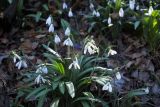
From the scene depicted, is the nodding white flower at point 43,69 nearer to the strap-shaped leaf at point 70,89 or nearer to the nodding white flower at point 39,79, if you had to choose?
the nodding white flower at point 39,79

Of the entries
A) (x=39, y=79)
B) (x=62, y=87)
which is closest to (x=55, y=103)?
(x=62, y=87)

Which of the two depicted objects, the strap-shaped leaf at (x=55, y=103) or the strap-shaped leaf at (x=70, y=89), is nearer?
the strap-shaped leaf at (x=70, y=89)

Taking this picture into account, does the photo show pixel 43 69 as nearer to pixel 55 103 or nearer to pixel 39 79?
pixel 39 79

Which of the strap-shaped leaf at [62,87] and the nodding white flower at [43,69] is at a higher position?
the nodding white flower at [43,69]

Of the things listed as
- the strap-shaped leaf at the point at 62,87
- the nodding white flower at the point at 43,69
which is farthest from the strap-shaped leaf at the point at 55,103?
the nodding white flower at the point at 43,69

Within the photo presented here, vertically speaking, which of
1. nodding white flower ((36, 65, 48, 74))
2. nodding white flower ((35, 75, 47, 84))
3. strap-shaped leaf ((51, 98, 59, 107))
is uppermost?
nodding white flower ((36, 65, 48, 74))

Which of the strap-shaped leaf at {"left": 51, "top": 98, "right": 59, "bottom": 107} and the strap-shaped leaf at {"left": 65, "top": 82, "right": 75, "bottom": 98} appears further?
the strap-shaped leaf at {"left": 51, "top": 98, "right": 59, "bottom": 107}

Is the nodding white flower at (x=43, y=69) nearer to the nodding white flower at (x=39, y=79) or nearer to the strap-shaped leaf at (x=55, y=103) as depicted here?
the nodding white flower at (x=39, y=79)

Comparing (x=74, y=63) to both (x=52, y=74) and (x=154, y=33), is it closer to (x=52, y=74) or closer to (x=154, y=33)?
(x=52, y=74)

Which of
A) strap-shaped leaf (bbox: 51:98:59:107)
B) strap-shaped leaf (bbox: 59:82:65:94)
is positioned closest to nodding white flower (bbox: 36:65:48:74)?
strap-shaped leaf (bbox: 59:82:65:94)

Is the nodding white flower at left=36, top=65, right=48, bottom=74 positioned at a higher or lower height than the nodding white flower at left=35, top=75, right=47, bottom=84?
higher

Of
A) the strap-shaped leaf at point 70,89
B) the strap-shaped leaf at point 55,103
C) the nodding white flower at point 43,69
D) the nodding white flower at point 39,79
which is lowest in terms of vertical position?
the strap-shaped leaf at point 55,103

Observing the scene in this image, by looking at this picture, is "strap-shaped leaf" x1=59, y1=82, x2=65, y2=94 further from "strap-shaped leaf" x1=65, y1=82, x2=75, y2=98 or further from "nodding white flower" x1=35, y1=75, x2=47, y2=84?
"nodding white flower" x1=35, y1=75, x2=47, y2=84
